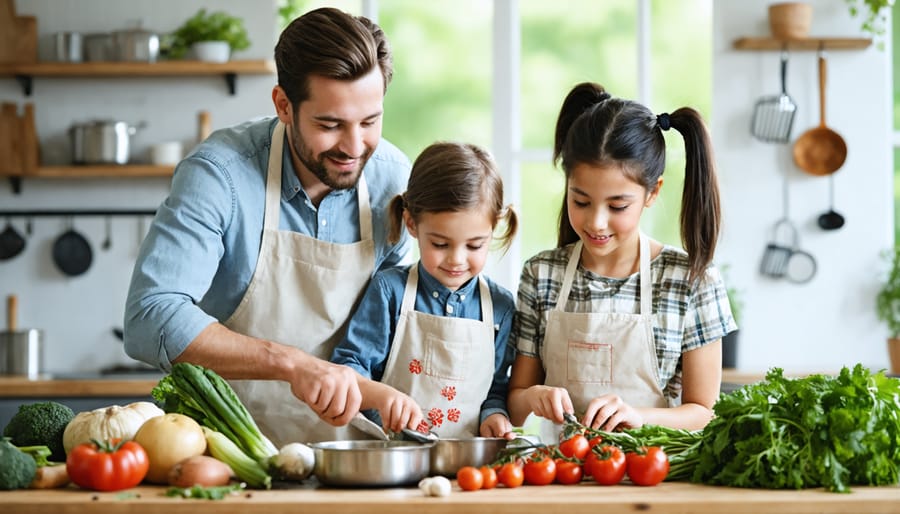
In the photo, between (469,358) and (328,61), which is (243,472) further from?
(328,61)

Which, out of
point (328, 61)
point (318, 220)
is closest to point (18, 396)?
point (318, 220)

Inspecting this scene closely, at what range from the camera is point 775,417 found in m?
1.78

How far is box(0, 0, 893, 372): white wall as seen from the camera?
5129mm

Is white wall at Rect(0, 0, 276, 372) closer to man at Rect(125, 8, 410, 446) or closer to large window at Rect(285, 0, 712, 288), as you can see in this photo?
large window at Rect(285, 0, 712, 288)

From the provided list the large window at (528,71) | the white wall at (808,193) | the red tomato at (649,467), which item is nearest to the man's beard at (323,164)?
the red tomato at (649,467)

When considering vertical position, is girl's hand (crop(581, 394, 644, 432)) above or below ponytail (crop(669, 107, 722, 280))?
below

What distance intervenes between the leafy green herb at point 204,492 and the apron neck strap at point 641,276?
0.97 m

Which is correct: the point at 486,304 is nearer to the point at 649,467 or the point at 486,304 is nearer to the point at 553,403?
the point at 553,403

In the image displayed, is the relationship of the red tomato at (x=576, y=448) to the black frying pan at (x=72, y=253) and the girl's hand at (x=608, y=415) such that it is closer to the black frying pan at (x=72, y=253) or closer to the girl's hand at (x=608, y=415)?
the girl's hand at (x=608, y=415)

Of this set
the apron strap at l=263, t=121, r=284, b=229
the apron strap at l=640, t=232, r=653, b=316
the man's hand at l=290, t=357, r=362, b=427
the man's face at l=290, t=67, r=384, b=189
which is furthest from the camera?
the apron strap at l=263, t=121, r=284, b=229

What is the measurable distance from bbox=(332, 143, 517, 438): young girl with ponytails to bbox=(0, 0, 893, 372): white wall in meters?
2.90

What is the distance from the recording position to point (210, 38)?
199 inches

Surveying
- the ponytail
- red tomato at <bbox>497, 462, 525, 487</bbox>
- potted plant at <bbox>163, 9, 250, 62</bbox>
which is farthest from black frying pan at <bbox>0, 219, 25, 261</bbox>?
red tomato at <bbox>497, 462, 525, 487</bbox>

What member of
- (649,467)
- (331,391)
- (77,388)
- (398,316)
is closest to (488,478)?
(649,467)
